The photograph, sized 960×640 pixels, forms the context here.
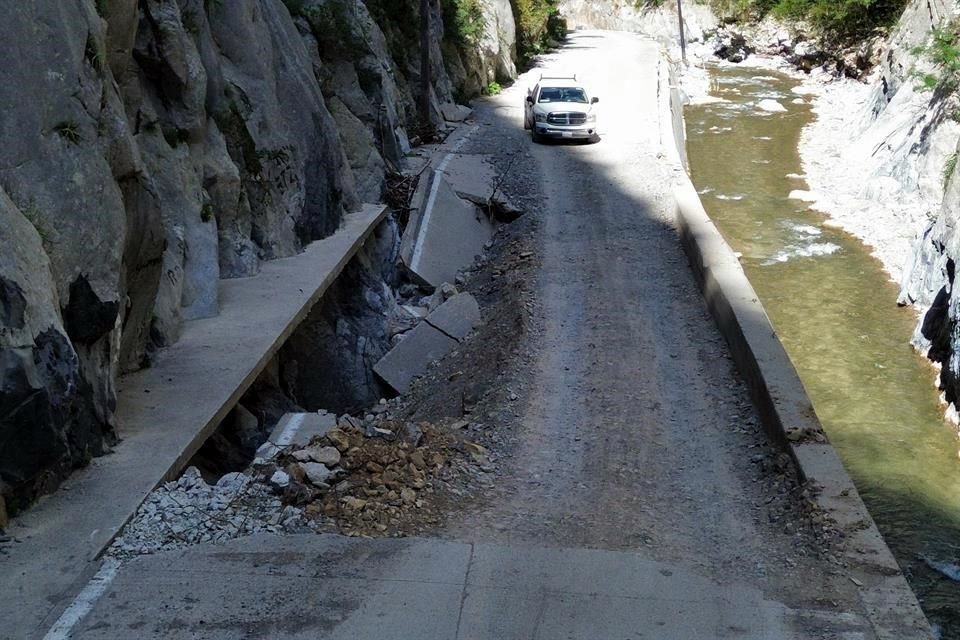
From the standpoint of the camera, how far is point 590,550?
8.77 metres

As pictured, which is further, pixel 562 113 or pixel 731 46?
pixel 731 46

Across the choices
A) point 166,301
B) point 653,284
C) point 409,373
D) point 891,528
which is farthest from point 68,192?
point 653,284

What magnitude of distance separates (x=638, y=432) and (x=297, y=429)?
12.5 feet

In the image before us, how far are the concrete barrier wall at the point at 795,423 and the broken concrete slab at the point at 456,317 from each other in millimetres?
3674

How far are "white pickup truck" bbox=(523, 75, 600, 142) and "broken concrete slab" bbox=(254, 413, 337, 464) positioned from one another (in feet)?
60.0

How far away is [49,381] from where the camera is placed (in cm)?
862

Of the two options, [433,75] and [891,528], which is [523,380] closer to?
[891,528]

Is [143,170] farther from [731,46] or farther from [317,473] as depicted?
[731,46]

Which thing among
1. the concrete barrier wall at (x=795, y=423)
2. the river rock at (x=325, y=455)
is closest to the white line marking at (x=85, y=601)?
the river rock at (x=325, y=455)

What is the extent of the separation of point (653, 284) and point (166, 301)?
8.08 m

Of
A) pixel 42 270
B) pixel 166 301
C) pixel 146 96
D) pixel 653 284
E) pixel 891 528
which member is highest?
pixel 146 96

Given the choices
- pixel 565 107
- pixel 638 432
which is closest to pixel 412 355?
pixel 638 432

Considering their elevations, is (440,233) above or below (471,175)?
below

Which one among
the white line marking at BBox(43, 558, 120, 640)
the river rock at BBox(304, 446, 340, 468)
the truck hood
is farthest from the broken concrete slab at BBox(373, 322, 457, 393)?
the truck hood
